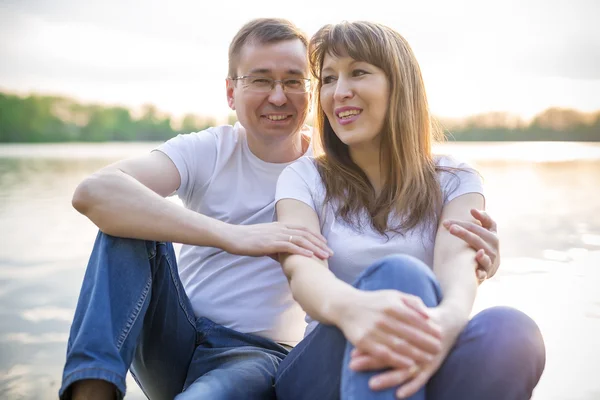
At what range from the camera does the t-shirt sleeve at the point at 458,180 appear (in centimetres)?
159

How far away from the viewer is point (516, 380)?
115cm

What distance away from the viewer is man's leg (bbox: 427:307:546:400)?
1.14m

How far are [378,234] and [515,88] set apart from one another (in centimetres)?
370

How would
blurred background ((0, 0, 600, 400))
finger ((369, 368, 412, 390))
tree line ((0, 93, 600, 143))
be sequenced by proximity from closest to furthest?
finger ((369, 368, 412, 390)) < blurred background ((0, 0, 600, 400)) < tree line ((0, 93, 600, 143))

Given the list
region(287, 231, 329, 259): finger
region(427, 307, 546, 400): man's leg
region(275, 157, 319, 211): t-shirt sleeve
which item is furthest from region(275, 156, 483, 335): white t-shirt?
region(427, 307, 546, 400): man's leg

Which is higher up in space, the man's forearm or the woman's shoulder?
the woman's shoulder

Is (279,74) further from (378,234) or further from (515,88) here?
(515,88)

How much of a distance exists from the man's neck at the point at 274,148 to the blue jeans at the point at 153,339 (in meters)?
0.45

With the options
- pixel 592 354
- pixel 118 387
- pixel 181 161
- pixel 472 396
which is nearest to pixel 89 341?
pixel 118 387

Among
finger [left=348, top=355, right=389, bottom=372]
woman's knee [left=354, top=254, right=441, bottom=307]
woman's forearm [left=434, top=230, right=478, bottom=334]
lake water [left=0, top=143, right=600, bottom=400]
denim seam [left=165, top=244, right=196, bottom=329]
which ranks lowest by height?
lake water [left=0, top=143, right=600, bottom=400]

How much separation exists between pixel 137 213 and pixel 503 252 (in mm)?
3267

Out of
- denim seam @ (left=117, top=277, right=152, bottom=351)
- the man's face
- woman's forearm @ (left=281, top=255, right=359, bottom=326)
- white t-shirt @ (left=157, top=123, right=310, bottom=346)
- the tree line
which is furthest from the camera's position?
the tree line

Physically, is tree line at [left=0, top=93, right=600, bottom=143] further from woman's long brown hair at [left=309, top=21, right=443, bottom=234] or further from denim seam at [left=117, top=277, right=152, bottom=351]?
denim seam at [left=117, top=277, right=152, bottom=351]

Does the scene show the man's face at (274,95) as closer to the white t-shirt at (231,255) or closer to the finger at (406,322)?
the white t-shirt at (231,255)
